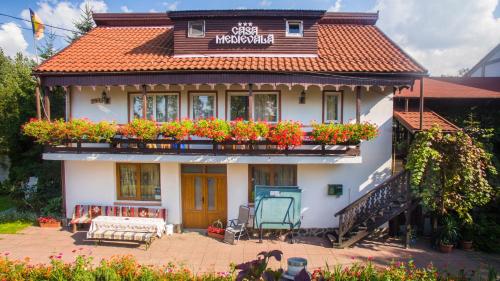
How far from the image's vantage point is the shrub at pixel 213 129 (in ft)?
32.0

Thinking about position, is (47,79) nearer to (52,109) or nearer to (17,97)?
(52,109)

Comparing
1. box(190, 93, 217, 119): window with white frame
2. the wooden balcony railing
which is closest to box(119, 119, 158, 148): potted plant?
the wooden balcony railing

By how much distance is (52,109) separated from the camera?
17.2 metres

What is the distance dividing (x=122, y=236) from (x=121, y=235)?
0.05 m

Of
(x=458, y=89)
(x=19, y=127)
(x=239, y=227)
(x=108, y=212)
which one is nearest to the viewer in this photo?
(x=239, y=227)

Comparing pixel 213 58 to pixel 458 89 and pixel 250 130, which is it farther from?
pixel 458 89

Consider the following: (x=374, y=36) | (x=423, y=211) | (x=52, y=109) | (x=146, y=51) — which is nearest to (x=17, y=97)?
(x=52, y=109)

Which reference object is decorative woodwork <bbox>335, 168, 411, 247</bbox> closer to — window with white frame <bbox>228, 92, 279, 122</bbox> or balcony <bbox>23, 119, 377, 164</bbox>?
balcony <bbox>23, 119, 377, 164</bbox>

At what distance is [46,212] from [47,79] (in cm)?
548

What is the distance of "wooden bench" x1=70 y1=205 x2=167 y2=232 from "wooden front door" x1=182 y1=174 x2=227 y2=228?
37.2 inches

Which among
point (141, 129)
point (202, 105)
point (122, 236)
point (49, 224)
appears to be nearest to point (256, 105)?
point (202, 105)

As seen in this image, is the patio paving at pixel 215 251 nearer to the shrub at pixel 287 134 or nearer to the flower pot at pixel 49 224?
the flower pot at pixel 49 224

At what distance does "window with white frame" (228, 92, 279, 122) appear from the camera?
11516 millimetres

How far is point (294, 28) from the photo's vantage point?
39.3ft
